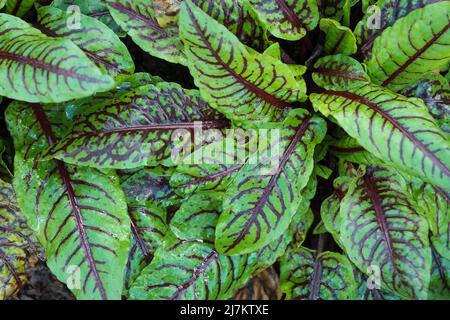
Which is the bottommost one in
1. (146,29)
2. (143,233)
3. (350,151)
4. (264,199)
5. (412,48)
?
(143,233)

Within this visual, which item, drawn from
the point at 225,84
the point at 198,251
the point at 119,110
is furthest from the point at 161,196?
the point at 225,84

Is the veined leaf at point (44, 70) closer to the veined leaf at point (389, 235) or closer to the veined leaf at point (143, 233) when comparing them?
the veined leaf at point (143, 233)

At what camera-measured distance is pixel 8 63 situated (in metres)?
1.29

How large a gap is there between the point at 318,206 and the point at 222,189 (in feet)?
1.62

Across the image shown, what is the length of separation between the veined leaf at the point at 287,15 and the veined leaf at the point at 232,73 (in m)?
0.15

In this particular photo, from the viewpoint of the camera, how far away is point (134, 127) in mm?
1413

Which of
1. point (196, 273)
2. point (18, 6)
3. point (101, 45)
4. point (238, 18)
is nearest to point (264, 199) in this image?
point (196, 273)

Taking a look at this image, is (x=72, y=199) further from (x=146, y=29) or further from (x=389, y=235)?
(x=389, y=235)

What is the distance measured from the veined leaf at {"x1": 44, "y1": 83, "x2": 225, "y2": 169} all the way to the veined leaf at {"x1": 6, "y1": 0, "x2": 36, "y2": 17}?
382 mm

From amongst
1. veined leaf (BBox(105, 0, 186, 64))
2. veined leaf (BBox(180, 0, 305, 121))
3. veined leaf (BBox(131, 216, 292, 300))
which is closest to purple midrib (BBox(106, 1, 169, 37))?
veined leaf (BBox(105, 0, 186, 64))

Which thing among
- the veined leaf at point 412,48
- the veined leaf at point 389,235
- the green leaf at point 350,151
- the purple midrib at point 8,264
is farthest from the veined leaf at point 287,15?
the purple midrib at point 8,264

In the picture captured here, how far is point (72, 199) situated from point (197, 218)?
38 cm

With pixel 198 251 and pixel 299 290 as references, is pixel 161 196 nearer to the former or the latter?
pixel 198 251
